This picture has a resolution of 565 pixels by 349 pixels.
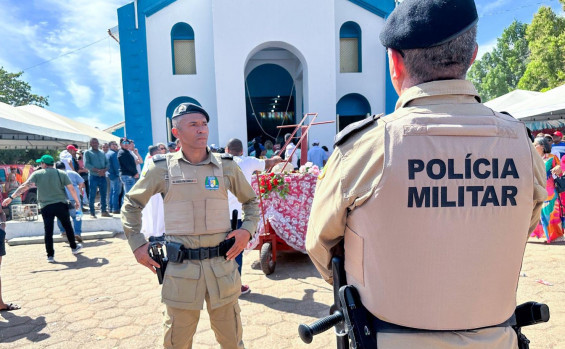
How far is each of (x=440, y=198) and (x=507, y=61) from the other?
47.6 m

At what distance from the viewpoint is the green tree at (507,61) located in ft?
120

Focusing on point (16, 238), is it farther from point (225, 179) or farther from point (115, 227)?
point (225, 179)

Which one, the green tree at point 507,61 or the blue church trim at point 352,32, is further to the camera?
the green tree at point 507,61

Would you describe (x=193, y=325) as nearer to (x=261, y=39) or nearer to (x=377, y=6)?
(x=261, y=39)

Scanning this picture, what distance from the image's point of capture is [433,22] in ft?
3.29

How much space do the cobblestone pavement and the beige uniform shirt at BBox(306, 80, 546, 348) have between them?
2.10 metres

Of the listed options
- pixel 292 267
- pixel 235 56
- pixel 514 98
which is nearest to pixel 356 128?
pixel 292 267

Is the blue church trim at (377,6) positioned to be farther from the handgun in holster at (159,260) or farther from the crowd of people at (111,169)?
the handgun in holster at (159,260)

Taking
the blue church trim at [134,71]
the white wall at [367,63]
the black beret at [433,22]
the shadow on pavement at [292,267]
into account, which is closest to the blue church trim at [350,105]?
the white wall at [367,63]

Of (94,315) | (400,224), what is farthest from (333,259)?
(94,315)

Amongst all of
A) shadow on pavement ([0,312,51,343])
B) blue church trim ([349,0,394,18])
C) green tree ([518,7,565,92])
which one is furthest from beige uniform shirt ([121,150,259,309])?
green tree ([518,7,565,92])

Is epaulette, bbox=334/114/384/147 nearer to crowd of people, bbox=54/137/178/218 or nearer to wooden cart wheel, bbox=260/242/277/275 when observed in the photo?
wooden cart wheel, bbox=260/242/277/275

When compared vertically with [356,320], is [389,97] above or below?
above

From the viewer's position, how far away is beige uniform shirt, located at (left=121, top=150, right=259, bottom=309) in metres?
2.10
